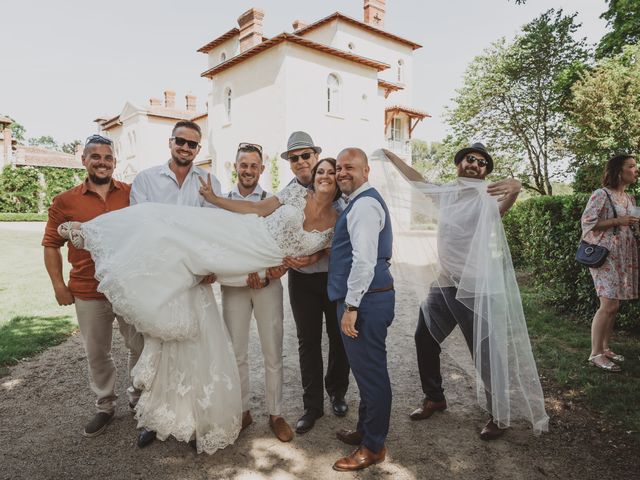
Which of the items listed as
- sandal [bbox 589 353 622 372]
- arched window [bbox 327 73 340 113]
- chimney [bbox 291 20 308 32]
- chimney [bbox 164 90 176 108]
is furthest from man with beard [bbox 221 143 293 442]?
chimney [bbox 164 90 176 108]

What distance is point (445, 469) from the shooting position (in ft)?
10.2

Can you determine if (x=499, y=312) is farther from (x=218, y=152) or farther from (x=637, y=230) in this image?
(x=218, y=152)

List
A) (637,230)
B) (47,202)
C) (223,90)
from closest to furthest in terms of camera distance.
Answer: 1. (637,230)
2. (223,90)
3. (47,202)

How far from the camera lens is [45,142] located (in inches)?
4432

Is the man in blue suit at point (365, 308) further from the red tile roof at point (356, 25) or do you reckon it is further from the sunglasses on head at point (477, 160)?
the red tile roof at point (356, 25)

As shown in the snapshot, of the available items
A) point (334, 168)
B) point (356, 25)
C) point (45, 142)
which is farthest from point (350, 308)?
point (45, 142)

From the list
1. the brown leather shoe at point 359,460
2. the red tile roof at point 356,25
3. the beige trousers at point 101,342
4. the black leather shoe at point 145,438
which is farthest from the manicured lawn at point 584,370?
the red tile roof at point 356,25

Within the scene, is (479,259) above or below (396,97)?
below

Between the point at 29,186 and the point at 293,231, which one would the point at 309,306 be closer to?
the point at 293,231

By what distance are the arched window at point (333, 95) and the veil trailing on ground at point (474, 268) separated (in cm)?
1950

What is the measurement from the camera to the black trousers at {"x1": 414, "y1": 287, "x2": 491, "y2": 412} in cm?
362

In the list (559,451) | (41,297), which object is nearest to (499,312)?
(559,451)

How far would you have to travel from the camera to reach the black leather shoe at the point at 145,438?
11.3 feet

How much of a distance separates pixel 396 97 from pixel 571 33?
11.5 metres
